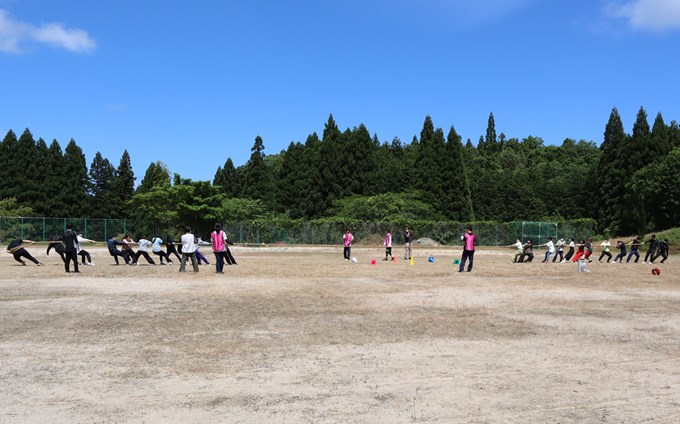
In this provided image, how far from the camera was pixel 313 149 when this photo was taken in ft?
278

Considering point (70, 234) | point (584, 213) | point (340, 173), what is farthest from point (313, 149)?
point (70, 234)

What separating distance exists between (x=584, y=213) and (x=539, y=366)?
76.9 meters

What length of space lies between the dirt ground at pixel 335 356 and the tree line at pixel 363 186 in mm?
45879

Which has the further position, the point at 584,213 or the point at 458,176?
the point at 584,213

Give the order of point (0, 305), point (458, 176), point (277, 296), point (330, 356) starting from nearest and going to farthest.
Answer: point (330, 356)
point (0, 305)
point (277, 296)
point (458, 176)

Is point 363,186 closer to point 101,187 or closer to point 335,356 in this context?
point 101,187

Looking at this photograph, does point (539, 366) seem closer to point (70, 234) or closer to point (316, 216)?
point (70, 234)

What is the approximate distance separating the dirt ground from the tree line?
151 ft

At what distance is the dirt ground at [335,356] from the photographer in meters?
5.37

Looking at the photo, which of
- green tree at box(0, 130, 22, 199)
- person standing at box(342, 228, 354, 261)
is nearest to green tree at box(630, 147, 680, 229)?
person standing at box(342, 228, 354, 261)

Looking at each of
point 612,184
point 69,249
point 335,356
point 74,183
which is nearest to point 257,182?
point 74,183

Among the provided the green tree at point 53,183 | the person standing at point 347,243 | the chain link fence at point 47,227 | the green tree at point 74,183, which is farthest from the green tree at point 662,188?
the green tree at point 53,183

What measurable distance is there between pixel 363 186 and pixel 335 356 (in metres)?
64.0

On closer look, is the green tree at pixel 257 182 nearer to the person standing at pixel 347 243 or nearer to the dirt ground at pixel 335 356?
the person standing at pixel 347 243
